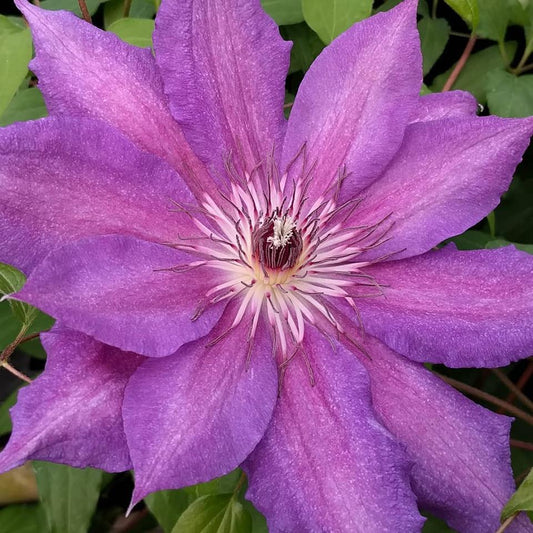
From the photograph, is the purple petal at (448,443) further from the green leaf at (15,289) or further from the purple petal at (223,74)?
the green leaf at (15,289)

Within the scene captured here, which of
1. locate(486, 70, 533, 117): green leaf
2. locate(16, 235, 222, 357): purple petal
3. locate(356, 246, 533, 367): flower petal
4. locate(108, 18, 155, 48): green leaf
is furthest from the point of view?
locate(486, 70, 533, 117): green leaf

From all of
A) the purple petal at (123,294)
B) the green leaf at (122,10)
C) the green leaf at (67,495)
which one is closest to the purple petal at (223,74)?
the purple petal at (123,294)

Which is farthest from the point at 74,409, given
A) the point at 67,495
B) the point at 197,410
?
the point at 67,495

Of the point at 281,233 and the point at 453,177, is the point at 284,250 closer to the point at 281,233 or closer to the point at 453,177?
the point at 281,233

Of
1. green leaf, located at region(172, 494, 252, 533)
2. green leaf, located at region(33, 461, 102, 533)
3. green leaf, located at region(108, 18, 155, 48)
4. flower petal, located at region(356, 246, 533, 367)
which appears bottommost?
green leaf, located at region(33, 461, 102, 533)

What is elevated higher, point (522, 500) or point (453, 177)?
point (453, 177)

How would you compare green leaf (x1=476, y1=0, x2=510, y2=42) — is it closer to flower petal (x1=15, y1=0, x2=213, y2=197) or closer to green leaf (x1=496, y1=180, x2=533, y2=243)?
green leaf (x1=496, y1=180, x2=533, y2=243)

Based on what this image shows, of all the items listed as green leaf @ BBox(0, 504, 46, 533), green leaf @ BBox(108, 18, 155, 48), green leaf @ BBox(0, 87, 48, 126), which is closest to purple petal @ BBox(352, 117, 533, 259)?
green leaf @ BBox(108, 18, 155, 48)

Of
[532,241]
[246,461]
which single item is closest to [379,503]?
[246,461]
